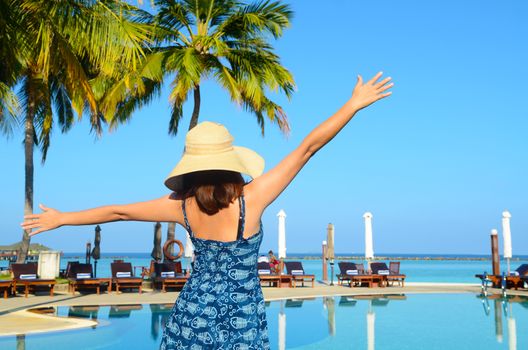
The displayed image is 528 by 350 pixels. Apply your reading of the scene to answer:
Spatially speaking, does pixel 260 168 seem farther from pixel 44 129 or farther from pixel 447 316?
pixel 44 129

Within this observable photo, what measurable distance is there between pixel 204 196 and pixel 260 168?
0.25 metres

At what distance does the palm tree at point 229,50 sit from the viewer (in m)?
17.8

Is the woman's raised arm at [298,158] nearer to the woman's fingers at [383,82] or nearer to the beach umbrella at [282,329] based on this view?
the woman's fingers at [383,82]

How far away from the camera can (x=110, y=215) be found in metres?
2.18

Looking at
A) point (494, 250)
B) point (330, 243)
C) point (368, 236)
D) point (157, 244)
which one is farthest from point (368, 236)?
point (157, 244)

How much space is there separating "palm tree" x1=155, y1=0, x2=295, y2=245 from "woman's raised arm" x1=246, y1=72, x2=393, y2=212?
15464 mm

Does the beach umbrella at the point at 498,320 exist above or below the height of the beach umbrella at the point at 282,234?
below

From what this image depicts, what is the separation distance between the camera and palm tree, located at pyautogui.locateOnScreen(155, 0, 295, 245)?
17797mm

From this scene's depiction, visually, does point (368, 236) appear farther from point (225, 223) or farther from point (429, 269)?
point (429, 269)

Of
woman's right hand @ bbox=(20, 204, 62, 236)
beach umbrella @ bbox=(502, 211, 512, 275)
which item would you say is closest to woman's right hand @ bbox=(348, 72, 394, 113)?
woman's right hand @ bbox=(20, 204, 62, 236)

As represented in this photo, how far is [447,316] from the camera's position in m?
12.7

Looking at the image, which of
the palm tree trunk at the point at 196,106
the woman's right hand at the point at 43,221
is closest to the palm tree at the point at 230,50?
the palm tree trunk at the point at 196,106

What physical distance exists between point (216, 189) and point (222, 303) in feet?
1.21

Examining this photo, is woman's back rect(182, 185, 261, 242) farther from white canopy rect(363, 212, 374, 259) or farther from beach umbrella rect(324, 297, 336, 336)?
white canopy rect(363, 212, 374, 259)
